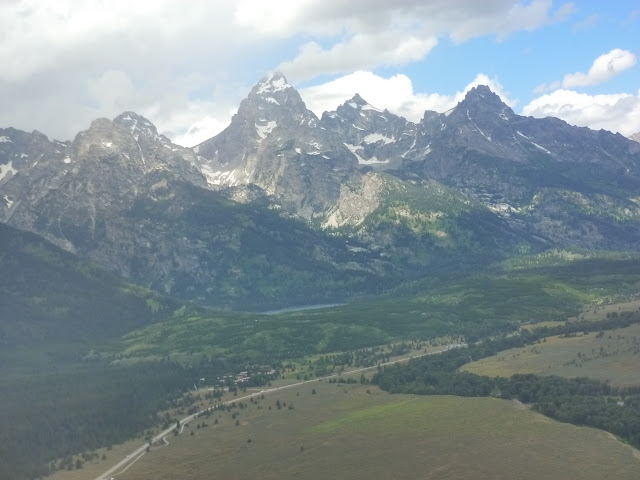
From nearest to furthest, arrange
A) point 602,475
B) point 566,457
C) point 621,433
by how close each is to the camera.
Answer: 1. point 602,475
2. point 566,457
3. point 621,433

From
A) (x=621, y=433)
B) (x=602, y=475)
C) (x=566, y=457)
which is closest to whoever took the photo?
(x=602, y=475)

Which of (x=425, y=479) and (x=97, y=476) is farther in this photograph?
(x=97, y=476)

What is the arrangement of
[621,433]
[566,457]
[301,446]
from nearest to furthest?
[566,457] < [621,433] < [301,446]

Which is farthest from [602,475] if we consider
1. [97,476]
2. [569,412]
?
[97,476]

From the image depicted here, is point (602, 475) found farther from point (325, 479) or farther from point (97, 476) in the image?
point (97, 476)

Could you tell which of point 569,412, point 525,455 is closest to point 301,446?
point 525,455

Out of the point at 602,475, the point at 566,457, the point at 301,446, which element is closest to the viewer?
the point at 602,475

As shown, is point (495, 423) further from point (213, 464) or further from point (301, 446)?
point (213, 464)

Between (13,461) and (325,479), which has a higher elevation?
(13,461)

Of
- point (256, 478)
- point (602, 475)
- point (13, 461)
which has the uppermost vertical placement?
point (13, 461)
